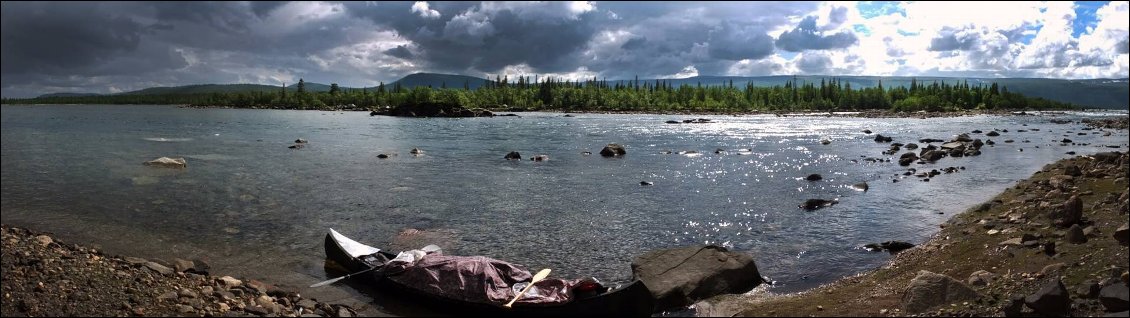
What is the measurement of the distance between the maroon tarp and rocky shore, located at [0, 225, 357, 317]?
133 cm

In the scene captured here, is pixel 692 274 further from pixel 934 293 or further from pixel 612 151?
pixel 612 151

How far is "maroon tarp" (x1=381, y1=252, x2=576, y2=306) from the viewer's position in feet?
36.4

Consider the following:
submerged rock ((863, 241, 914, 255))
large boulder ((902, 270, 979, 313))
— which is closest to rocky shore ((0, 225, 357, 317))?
large boulder ((902, 270, 979, 313))

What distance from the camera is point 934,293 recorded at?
9484 millimetres

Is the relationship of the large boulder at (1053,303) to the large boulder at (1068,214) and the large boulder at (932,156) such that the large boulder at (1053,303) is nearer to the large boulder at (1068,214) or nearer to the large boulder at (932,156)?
the large boulder at (1068,214)

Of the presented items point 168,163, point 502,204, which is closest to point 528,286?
point 502,204

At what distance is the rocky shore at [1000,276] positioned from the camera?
858cm

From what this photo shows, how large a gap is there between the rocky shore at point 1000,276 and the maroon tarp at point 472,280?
283 cm

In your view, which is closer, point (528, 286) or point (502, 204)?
point (528, 286)

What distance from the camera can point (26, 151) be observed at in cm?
4053

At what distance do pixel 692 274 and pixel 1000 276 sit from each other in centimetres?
519

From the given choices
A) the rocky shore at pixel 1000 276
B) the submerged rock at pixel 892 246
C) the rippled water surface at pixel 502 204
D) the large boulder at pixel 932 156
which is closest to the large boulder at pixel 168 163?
the rippled water surface at pixel 502 204

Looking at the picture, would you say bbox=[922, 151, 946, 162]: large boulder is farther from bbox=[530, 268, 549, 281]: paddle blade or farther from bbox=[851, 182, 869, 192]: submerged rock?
bbox=[530, 268, 549, 281]: paddle blade

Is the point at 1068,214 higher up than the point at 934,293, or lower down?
higher up
